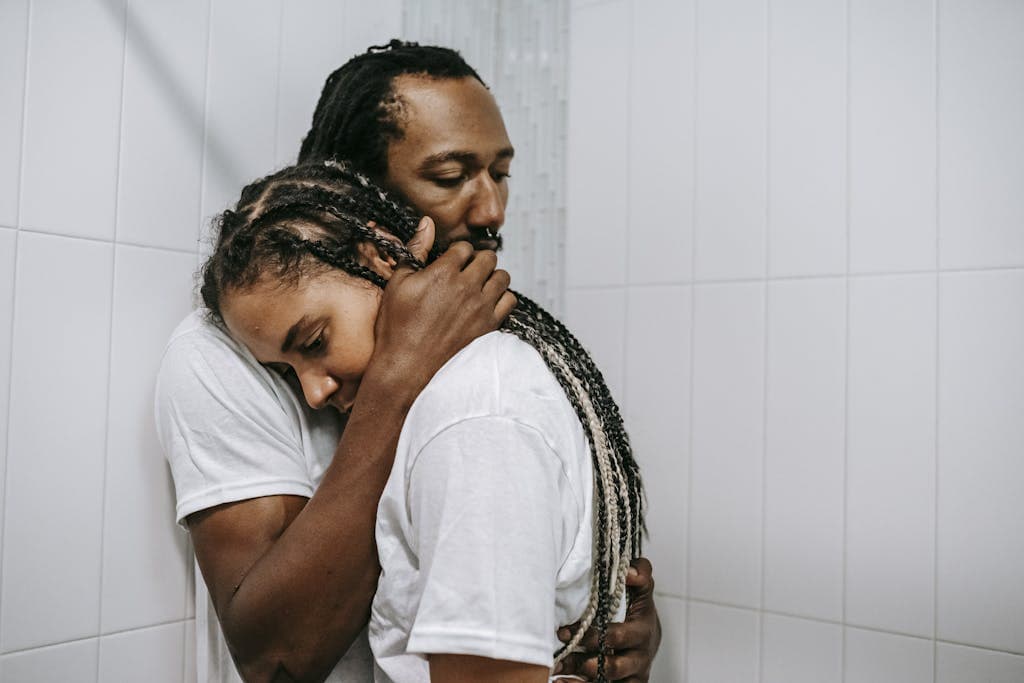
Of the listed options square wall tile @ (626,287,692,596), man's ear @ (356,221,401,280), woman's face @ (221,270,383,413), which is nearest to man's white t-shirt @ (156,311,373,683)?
woman's face @ (221,270,383,413)

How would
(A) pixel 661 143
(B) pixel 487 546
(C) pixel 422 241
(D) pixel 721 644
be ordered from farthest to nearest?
(A) pixel 661 143, (D) pixel 721 644, (C) pixel 422 241, (B) pixel 487 546

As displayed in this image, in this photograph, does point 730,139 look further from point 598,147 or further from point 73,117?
point 73,117

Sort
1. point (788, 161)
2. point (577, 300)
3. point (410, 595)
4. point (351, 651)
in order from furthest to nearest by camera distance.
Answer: point (577, 300)
point (788, 161)
point (351, 651)
point (410, 595)

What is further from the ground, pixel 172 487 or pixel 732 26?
pixel 732 26

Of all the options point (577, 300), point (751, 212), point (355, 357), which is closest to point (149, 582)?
point (355, 357)

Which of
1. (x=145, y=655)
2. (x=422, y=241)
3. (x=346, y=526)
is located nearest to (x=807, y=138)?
(x=422, y=241)

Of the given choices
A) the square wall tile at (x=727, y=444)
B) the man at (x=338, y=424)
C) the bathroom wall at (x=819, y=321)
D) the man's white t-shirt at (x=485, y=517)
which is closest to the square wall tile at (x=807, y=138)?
the bathroom wall at (x=819, y=321)

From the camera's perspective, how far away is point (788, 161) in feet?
4.47

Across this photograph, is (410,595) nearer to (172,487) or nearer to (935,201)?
(172,487)

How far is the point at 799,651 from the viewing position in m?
1.30

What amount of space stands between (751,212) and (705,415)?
0.35 meters

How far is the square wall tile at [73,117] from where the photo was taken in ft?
3.18

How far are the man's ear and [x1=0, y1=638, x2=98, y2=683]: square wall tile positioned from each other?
0.59 m

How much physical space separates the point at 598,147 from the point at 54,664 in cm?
119
